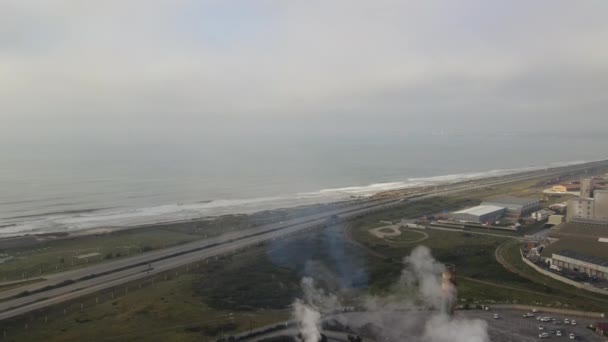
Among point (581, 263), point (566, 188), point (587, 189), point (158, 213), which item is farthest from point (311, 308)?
point (566, 188)

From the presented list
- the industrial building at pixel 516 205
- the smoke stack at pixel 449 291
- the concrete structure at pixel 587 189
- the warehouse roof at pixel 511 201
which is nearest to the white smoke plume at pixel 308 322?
the smoke stack at pixel 449 291

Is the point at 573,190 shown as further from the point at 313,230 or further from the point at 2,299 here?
the point at 2,299

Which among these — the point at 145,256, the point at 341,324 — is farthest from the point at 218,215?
the point at 341,324

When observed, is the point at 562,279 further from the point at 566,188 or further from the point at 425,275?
the point at 566,188

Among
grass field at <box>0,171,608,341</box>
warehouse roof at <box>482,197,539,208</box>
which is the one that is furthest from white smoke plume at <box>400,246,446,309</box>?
warehouse roof at <box>482,197,539,208</box>

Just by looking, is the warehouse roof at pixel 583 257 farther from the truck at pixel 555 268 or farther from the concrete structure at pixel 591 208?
the concrete structure at pixel 591 208

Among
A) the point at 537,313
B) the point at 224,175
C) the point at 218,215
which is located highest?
the point at 224,175
